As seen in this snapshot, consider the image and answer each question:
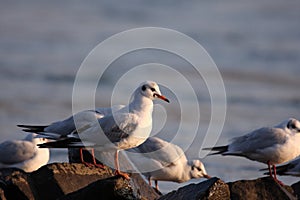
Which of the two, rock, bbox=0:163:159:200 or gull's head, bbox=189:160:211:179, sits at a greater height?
rock, bbox=0:163:159:200

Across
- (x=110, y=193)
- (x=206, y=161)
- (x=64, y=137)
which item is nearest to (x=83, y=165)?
(x=64, y=137)

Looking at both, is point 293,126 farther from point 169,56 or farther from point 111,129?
point 169,56

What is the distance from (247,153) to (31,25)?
1594 cm

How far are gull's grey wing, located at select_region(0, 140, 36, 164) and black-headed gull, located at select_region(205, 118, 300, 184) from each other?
8.68 feet

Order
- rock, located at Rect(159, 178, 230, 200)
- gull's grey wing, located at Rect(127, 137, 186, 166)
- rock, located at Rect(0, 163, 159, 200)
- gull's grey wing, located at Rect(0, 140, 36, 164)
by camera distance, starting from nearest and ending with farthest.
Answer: rock, located at Rect(159, 178, 230, 200)
rock, located at Rect(0, 163, 159, 200)
gull's grey wing, located at Rect(127, 137, 186, 166)
gull's grey wing, located at Rect(0, 140, 36, 164)

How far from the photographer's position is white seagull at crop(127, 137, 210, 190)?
10.1m

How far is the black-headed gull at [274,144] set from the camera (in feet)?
31.3

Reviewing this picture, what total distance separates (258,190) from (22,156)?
3812mm

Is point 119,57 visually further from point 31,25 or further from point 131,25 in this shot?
point 31,25

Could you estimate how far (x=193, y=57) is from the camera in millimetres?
19375

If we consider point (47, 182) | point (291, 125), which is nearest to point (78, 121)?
point (47, 182)

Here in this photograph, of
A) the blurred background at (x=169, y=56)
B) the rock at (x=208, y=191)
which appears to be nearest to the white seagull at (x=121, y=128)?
the rock at (x=208, y=191)

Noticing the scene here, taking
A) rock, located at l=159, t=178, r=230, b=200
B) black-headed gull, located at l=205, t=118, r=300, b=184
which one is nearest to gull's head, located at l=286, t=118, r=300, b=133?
black-headed gull, located at l=205, t=118, r=300, b=184

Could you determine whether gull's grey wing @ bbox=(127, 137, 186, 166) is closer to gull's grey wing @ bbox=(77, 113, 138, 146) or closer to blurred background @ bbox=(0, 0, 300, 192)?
blurred background @ bbox=(0, 0, 300, 192)
